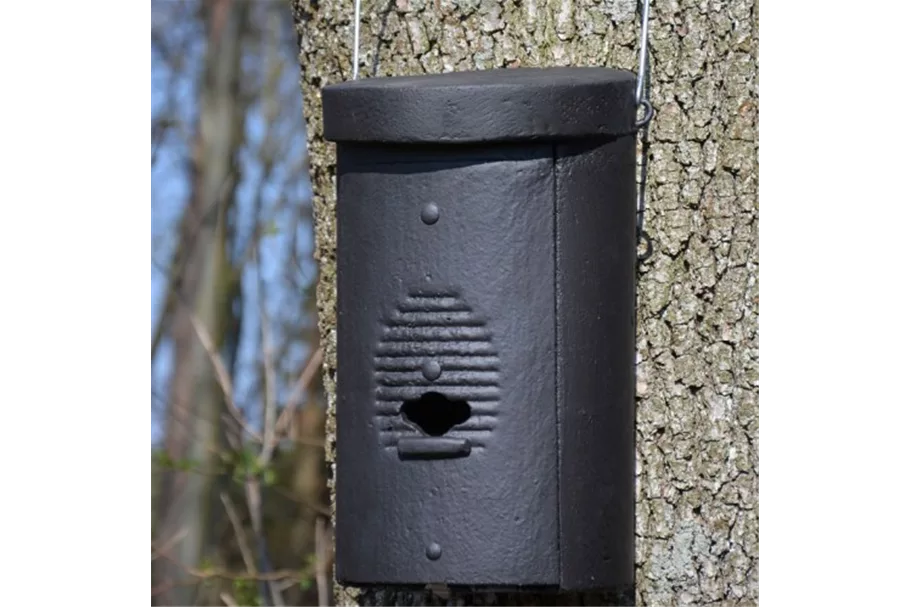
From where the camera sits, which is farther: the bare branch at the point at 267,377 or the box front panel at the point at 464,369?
the bare branch at the point at 267,377

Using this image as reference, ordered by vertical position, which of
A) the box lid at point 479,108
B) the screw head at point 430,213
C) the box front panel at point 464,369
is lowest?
the box front panel at point 464,369

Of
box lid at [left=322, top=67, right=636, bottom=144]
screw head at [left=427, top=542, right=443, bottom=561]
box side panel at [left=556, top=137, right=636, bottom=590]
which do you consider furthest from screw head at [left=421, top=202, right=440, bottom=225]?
screw head at [left=427, top=542, right=443, bottom=561]

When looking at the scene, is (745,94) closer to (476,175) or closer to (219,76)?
(476,175)

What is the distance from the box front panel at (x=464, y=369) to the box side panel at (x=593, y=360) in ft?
0.10

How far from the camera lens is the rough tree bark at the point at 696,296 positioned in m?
2.82

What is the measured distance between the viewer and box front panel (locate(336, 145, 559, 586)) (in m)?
2.52

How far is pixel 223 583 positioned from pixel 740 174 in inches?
196

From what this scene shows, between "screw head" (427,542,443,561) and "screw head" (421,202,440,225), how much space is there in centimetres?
58

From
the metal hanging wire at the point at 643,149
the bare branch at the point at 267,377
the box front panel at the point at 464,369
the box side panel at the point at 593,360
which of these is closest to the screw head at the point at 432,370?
the box front panel at the point at 464,369

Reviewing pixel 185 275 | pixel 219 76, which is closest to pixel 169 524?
pixel 185 275

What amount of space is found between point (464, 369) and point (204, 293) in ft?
19.7

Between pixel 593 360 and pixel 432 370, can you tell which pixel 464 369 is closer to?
pixel 432 370

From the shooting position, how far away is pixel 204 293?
8.35 m

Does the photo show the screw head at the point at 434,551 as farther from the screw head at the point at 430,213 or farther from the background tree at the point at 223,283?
the background tree at the point at 223,283
